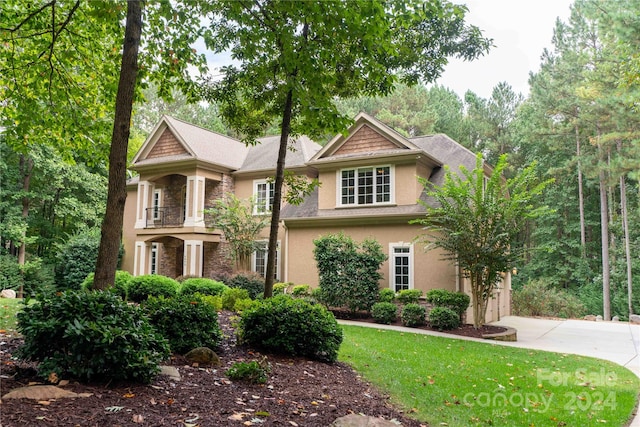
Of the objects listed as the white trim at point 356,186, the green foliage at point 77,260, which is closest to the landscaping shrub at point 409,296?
the white trim at point 356,186

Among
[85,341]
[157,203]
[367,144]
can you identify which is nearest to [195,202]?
[157,203]

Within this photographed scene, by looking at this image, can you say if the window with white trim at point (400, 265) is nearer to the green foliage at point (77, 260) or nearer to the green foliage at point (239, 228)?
the green foliage at point (239, 228)

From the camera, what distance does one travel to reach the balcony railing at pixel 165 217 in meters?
20.6

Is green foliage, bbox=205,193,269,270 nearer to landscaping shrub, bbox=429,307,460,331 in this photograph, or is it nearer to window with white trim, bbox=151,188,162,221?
window with white trim, bbox=151,188,162,221

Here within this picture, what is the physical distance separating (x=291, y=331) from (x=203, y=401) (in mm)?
2725

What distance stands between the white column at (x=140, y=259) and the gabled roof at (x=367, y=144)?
953cm

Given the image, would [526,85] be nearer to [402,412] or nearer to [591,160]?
[591,160]

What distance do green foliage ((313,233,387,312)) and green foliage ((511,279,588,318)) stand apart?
9.10 meters

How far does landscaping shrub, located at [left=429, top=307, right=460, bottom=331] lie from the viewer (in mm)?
12219

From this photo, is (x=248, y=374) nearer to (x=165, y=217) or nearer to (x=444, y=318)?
(x=444, y=318)

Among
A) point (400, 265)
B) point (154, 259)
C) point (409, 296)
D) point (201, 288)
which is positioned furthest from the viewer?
point (154, 259)

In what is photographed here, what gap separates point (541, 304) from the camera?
19.7 metres

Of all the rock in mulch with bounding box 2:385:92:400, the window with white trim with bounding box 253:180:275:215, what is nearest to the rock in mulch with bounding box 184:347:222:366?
the rock in mulch with bounding box 2:385:92:400

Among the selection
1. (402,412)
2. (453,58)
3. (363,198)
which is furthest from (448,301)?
(402,412)
